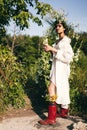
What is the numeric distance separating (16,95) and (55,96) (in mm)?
1609

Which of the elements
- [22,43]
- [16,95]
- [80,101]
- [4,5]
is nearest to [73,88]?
[80,101]

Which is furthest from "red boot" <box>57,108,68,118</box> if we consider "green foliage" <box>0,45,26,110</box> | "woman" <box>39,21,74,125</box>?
"green foliage" <box>0,45,26,110</box>

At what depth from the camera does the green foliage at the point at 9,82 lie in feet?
24.5

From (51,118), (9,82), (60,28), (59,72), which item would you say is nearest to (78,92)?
(59,72)

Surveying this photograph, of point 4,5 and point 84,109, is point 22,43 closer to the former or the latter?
point 4,5

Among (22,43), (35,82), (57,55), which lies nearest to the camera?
(57,55)

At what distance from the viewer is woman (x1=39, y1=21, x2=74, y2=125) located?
6163mm

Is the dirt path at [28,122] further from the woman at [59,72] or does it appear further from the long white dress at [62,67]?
the long white dress at [62,67]

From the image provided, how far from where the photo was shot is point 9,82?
7.68 metres

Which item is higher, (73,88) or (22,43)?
(22,43)

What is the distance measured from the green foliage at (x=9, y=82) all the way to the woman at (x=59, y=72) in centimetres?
140

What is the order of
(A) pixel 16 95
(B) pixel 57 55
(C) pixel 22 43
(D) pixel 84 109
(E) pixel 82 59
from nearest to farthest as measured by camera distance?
(B) pixel 57 55
(D) pixel 84 109
(A) pixel 16 95
(E) pixel 82 59
(C) pixel 22 43

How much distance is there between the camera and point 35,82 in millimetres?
8523

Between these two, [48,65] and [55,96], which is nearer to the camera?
[55,96]
